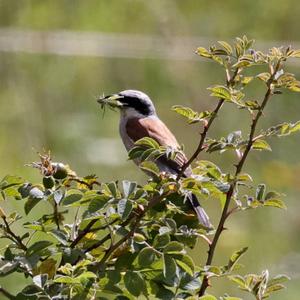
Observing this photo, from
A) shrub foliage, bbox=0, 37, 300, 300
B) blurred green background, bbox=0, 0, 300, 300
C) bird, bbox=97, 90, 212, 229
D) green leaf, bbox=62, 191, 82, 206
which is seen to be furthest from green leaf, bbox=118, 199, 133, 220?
blurred green background, bbox=0, 0, 300, 300

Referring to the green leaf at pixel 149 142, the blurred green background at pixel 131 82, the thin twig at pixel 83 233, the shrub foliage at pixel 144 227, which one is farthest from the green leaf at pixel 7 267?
the blurred green background at pixel 131 82

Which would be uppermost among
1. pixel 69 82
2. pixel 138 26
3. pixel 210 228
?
pixel 138 26

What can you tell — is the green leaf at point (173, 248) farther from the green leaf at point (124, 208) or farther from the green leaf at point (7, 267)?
the green leaf at point (7, 267)

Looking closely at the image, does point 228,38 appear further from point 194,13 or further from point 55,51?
point 55,51

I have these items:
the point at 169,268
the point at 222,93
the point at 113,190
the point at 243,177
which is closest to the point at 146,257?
the point at 169,268

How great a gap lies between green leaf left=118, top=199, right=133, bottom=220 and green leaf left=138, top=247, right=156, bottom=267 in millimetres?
76

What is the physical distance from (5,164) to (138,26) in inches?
74.1

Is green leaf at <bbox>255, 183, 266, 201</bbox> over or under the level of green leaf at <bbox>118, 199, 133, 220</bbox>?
over

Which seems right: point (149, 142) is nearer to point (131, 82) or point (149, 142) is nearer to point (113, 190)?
point (113, 190)

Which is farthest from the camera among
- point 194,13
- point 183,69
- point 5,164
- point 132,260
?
point 194,13

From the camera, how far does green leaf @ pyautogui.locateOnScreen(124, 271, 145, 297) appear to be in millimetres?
2230

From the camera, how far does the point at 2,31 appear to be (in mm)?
6918

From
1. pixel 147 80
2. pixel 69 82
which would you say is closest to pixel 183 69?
pixel 147 80

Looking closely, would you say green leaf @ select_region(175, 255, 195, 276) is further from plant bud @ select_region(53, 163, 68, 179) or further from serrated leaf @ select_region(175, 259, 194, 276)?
plant bud @ select_region(53, 163, 68, 179)
